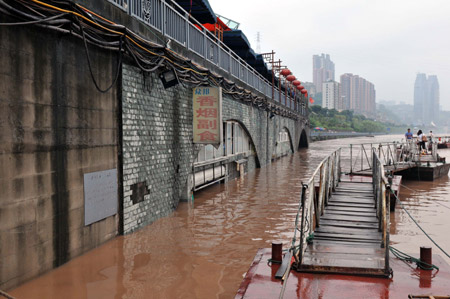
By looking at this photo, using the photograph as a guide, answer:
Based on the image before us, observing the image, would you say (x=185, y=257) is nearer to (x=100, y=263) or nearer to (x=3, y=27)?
(x=100, y=263)

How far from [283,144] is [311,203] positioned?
3240cm

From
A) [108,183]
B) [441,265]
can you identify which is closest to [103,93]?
[108,183]

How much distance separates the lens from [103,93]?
30.6ft

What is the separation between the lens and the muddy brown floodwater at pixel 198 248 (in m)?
6.93

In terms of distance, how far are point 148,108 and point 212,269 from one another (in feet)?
17.1

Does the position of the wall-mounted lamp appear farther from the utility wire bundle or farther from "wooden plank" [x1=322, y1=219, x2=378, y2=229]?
"wooden plank" [x1=322, y1=219, x2=378, y2=229]

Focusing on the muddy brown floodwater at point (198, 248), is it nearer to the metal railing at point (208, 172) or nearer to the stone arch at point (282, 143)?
the metal railing at point (208, 172)

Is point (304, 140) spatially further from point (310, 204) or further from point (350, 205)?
point (310, 204)

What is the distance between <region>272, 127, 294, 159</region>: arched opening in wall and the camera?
116 feet

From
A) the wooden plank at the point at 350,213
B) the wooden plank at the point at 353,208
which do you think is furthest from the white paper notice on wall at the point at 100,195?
the wooden plank at the point at 353,208

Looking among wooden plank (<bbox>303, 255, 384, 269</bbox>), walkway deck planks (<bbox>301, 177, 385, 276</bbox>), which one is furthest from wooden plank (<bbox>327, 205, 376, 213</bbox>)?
wooden plank (<bbox>303, 255, 384, 269</bbox>)

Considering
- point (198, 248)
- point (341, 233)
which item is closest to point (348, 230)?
point (341, 233)

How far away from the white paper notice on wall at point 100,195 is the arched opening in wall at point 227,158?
218 inches

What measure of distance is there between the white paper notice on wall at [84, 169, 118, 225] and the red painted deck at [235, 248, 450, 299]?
405cm
